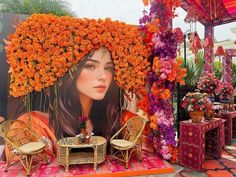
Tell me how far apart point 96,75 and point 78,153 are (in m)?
1.55

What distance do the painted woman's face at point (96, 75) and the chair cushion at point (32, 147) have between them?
123 cm

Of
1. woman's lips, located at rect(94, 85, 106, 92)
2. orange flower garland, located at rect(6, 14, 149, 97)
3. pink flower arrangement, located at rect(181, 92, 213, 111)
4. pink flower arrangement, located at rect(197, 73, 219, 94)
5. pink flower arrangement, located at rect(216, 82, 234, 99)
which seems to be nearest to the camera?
orange flower garland, located at rect(6, 14, 149, 97)

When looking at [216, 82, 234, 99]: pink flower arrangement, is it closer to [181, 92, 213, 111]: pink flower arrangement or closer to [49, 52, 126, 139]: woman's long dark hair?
[181, 92, 213, 111]: pink flower arrangement

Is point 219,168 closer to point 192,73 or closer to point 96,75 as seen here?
point 192,73

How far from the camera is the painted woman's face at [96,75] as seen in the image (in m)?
4.41

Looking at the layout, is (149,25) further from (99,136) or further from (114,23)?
(99,136)

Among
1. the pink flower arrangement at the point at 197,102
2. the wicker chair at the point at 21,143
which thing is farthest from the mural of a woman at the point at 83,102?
the pink flower arrangement at the point at 197,102

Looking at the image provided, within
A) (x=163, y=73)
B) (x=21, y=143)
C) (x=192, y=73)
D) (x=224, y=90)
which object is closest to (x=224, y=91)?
(x=224, y=90)

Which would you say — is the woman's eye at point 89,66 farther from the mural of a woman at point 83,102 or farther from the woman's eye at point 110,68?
the woman's eye at point 110,68

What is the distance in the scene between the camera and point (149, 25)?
450cm

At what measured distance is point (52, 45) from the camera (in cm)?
408

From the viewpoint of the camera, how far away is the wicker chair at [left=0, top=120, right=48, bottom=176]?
372 cm

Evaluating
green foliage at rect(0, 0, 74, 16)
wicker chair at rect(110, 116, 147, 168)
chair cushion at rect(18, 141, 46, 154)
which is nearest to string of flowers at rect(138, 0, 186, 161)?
wicker chair at rect(110, 116, 147, 168)

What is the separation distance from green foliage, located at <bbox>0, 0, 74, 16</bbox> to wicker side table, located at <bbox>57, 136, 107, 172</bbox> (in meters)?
5.74
